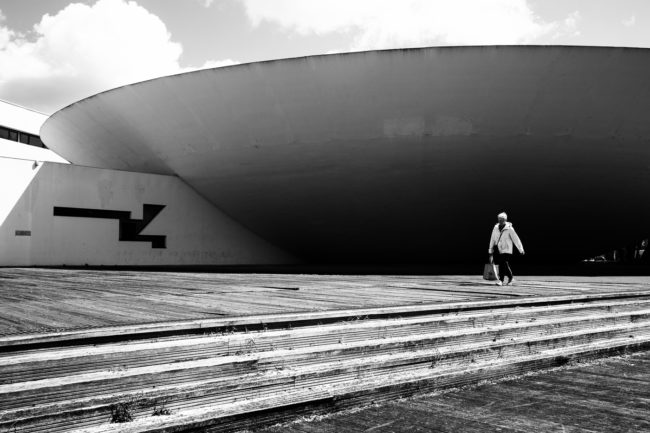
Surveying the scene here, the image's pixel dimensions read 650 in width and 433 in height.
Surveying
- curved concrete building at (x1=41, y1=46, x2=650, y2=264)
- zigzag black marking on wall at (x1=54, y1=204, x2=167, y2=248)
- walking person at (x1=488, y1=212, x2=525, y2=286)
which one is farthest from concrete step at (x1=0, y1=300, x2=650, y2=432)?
zigzag black marking on wall at (x1=54, y1=204, x2=167, y2=248)

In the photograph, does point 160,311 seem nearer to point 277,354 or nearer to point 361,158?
point 277,354

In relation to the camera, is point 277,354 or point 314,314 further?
point 314,314

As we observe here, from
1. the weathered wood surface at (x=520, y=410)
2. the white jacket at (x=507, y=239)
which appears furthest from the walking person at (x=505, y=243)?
the weathered wood surface at (x=520, y=410)

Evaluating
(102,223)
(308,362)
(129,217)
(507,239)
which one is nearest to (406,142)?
(507,239)

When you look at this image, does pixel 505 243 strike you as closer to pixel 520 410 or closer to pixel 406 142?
pixel 406 142

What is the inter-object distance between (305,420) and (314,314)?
136 centimetres

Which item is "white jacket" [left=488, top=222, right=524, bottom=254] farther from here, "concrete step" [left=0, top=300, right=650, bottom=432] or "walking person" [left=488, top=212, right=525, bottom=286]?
"concrete step" [left=0, top=300, right=650, bottom=432]

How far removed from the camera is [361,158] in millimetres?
15422

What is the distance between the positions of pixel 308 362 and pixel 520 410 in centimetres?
120

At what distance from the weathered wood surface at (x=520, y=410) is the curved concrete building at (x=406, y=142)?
32.7 ft

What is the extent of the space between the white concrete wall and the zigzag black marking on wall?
123 millimetres

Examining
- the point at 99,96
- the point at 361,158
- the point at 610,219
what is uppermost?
the point at 99,96

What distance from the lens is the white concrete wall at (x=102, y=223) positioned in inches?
666

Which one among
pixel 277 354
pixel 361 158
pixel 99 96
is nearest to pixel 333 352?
pixel 277 354
